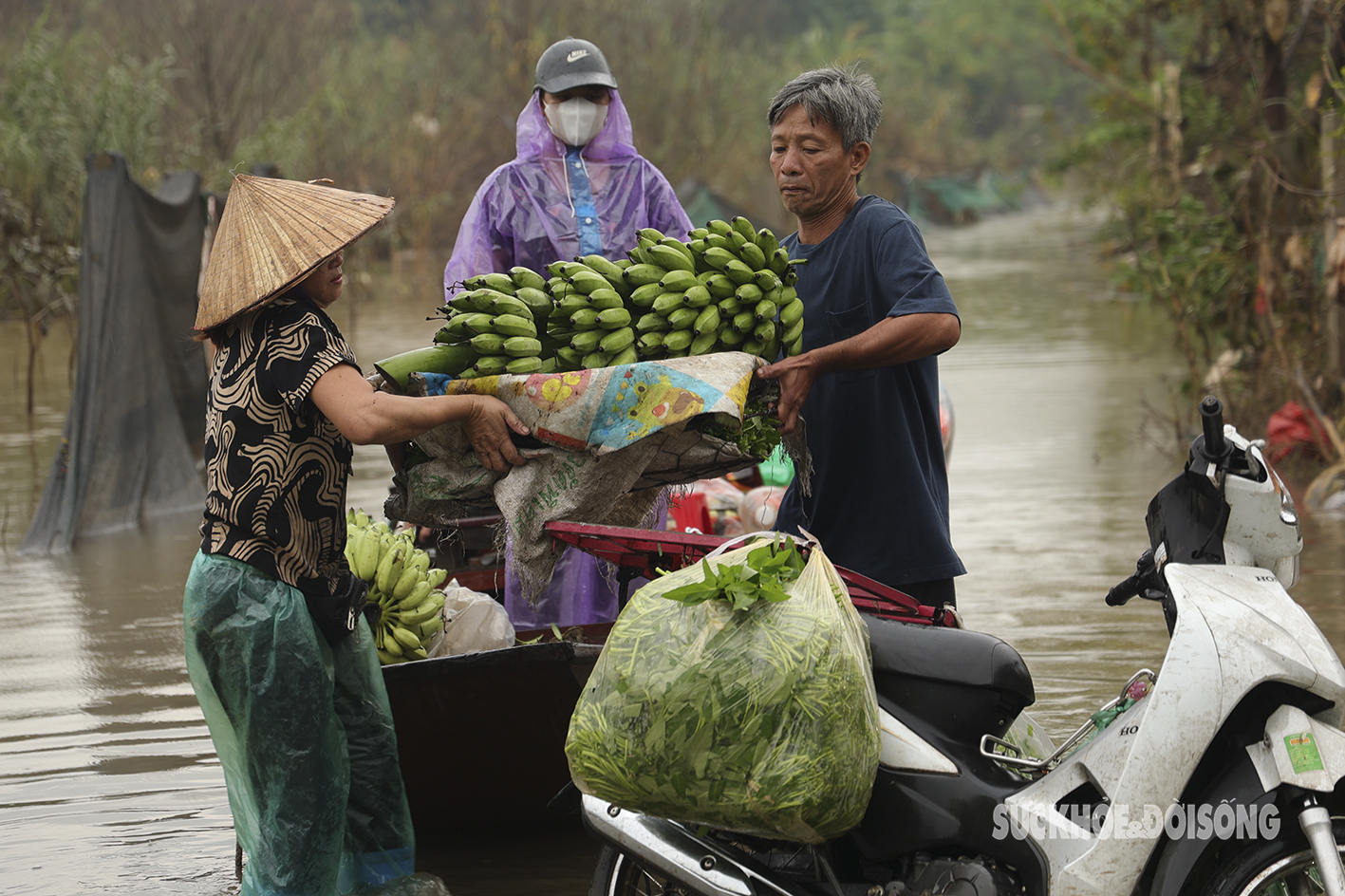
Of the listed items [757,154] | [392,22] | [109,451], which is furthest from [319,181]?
[392,22]

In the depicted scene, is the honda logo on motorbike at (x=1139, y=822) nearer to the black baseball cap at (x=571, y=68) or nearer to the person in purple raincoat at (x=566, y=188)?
the person in purple raincoat at (x=566, y=188)

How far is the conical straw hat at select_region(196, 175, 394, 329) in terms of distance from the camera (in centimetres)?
286

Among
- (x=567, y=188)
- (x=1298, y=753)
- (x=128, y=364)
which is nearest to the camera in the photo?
(x=1298, y=753)

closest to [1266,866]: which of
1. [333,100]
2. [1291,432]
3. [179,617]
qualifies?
[179,617]

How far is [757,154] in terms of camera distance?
2702cm

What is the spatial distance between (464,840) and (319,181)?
6.44 ft

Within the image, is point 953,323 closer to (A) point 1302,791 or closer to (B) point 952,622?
(B) point 952,622

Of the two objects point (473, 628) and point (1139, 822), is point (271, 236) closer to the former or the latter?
point (473, 628)

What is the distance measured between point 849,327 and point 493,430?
883 mm

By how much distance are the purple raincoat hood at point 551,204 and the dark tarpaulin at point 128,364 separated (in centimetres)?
391

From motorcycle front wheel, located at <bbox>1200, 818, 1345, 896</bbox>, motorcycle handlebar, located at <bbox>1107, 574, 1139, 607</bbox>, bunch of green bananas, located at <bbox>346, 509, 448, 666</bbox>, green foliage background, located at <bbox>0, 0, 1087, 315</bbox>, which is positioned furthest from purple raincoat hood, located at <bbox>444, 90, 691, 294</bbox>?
green foliage background, located at <bbox>0, 0, 1087, 315</bbox>

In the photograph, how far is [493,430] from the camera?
291cm

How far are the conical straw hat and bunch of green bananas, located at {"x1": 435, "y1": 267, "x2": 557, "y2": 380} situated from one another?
0.28 metres

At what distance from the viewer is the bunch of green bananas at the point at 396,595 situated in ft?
12.1
